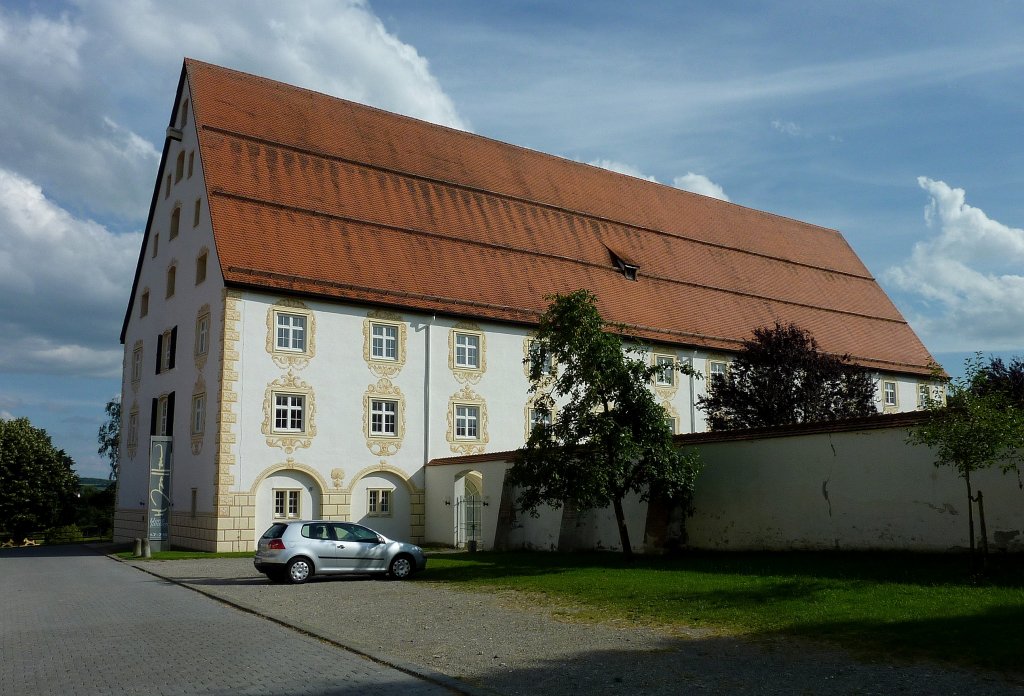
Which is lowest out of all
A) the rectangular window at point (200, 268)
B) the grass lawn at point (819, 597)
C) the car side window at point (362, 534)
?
the grass lawn at point (819, 597)

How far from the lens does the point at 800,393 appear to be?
3459cm

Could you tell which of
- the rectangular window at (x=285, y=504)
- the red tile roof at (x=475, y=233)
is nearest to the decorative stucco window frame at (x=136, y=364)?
the red tile roof at (x=475, y=233)

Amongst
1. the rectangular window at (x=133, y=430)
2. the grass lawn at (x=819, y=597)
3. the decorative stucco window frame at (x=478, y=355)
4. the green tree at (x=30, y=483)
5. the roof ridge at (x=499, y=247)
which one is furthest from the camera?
the green tree at (x=30, y=483)

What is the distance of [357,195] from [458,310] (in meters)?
6.24

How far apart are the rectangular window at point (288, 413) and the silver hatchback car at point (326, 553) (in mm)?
11486

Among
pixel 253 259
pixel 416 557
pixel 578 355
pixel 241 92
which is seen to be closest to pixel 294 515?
pixel 253 259

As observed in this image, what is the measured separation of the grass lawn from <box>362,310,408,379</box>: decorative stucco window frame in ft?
44.8

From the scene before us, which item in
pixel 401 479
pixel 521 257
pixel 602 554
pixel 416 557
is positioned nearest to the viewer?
pixel 416 557

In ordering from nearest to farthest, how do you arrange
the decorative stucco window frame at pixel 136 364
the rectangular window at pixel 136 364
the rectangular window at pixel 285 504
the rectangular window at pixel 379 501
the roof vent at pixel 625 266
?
the rectangular window at pixel 285 504, the rectangular window at pixel 379 501, the decorative stucco window frame at pixel 136 364, the rectangular window at pixel 136 364, the roof vent at pixel 625 266

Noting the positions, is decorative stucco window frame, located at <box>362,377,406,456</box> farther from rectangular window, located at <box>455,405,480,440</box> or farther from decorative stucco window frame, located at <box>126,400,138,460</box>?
decorative stucco window frame, located at <box>126,400,138,460</box>

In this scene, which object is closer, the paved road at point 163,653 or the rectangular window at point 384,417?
the paved road at point 163,653

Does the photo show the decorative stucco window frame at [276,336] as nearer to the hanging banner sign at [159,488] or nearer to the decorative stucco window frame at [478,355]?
the decorative stucco window frame at [478,355]

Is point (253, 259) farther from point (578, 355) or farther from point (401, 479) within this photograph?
point (578, 355)

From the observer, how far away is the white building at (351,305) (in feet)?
107
